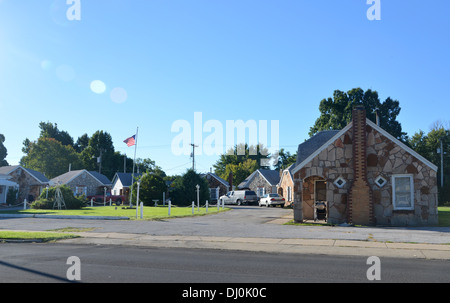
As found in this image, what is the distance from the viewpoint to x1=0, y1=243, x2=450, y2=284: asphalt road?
7.85 metres

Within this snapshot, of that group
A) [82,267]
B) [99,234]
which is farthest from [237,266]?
[99,234]

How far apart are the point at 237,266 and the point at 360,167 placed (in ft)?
41.6

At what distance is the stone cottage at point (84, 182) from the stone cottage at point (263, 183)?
24.7m

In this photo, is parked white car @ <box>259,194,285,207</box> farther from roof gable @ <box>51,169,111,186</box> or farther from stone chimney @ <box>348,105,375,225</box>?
roof gable @ <box>51,169,111,186</box>

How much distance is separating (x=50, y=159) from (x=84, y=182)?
98.8 feet

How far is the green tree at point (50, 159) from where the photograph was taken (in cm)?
8400

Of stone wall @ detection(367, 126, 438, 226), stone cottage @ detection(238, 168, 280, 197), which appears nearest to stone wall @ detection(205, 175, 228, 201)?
stone cottage @ detection(238, 168, 280, 197)

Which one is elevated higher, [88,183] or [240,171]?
[240,171]

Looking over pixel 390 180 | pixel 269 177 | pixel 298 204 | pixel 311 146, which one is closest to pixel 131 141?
pixel 311 146

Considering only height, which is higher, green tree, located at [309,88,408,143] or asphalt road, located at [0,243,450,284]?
green tree, located at [309,88,408,143]

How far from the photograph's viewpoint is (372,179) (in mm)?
19859

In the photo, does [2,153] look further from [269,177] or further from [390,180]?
[390,180]

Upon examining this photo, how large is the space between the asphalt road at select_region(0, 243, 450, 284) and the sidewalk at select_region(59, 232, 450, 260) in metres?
0.89

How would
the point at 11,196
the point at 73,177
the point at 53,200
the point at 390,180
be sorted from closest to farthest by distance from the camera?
the point at 390,180 → the point at 53,200 → the point at 11,196 → the point at 73,177
